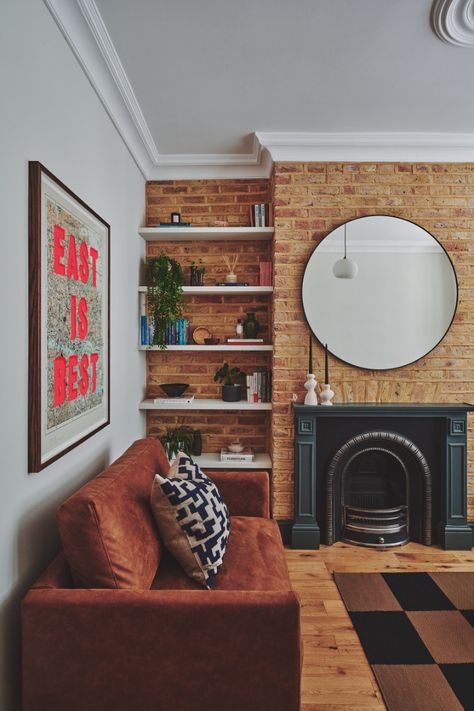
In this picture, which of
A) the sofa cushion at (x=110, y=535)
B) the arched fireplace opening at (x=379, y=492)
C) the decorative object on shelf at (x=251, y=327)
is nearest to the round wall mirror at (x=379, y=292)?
the decorative object on shelf at (x=251, y=327)

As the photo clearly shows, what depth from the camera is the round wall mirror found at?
330cm

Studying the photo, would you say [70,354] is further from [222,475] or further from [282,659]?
[282,659]

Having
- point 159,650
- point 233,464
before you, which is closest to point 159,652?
point 159,650

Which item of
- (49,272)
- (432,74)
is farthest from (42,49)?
(432,74)

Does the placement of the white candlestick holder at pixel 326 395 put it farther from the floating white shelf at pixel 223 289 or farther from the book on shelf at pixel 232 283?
the book on shelf at pixel 232 283

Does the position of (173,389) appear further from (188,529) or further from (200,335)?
(188,529)

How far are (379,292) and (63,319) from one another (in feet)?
7.33

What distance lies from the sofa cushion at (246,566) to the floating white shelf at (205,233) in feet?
6.44

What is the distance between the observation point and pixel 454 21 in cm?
199

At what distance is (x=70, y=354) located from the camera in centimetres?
195

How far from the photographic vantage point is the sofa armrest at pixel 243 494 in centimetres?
252

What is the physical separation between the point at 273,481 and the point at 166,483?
1.63 metres

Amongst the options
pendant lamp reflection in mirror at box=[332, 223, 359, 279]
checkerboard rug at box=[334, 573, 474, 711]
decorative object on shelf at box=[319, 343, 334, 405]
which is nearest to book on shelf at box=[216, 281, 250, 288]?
pendant lamp reflection in mirror at box=[332, 223, 359, 279]

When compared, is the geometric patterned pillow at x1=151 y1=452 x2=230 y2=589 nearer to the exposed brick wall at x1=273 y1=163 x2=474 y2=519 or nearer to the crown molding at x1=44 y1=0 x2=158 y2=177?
the exposed brick wall at x1=273 y1=163 x2=474 y2=519
